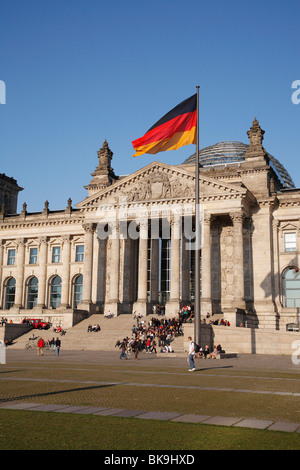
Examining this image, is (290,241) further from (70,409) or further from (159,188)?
(70,409)

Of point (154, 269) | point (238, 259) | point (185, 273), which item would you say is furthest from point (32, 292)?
point (238, 259)

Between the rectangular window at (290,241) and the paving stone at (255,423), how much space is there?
2051 inches

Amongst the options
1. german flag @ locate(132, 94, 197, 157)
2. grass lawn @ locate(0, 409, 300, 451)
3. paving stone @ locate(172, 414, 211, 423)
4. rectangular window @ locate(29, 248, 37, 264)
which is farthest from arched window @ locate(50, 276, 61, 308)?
Result: paving stone @ locate(172, 414, 211, 423)

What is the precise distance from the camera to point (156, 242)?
64.1 metres

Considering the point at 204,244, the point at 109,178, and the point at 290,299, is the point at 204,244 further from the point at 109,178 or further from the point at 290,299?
the point at 109,178

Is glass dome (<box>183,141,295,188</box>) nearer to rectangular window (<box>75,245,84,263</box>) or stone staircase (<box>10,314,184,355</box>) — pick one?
rectangular window (<box>75,245,84,263</box>)

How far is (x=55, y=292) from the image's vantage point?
75.8 metres

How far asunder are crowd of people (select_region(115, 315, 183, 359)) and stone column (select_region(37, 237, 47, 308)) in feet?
76.9

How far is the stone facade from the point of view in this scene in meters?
58.1

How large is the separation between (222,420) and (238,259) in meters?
46.3

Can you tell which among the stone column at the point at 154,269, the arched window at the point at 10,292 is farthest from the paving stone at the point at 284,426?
the arched window at the point at 10,292

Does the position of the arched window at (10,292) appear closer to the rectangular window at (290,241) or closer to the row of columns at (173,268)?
the row of columns at (173,268)
